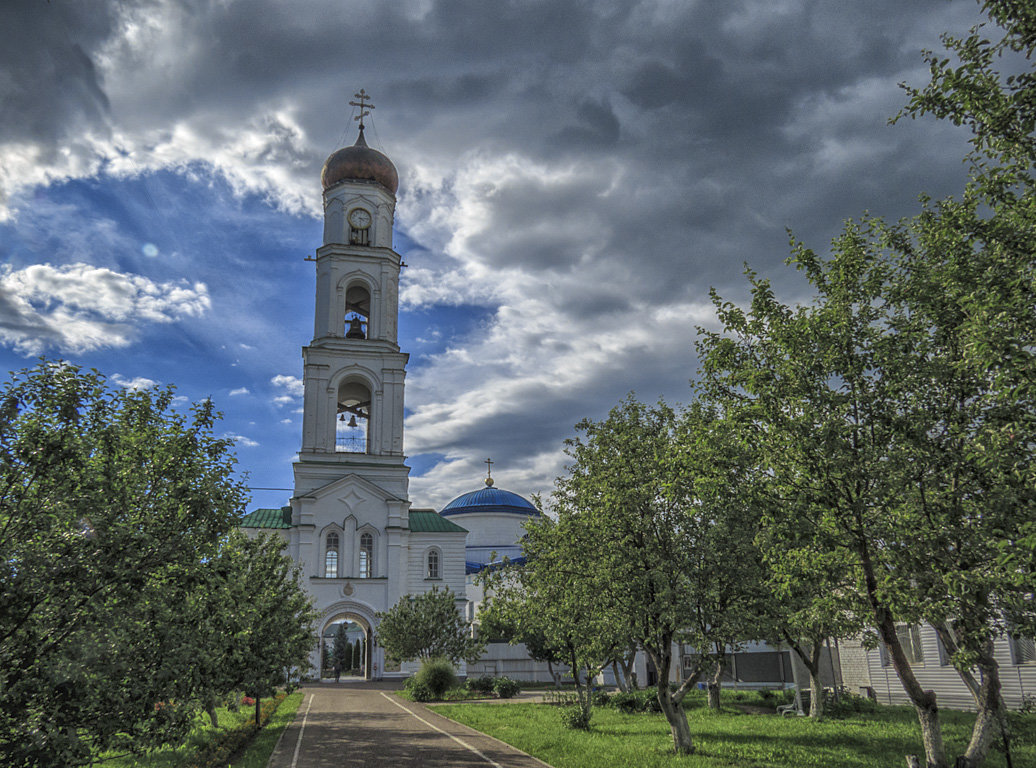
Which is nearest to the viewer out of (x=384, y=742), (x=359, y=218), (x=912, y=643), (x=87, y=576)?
(x=87, y=576)

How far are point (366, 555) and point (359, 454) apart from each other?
6.86m

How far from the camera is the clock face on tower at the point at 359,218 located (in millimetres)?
55125

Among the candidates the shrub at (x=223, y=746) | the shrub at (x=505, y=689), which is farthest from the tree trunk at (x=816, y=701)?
the shrub at (x=505, y=689)

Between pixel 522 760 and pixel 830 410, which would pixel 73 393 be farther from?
pixel 522 760

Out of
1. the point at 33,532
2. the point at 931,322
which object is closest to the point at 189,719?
the point at 33,532

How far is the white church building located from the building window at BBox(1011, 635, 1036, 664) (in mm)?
32821

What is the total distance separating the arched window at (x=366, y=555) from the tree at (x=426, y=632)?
782cm

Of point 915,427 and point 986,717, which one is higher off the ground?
point 915,427

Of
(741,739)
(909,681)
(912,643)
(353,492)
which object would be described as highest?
(353,492)

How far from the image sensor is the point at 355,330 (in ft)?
178

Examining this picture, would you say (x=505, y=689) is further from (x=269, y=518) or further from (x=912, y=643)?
(x=269, y=518)

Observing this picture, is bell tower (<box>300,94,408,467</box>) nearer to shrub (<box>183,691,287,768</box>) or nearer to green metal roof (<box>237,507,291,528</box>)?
green metal roof (<box>237,507,291,528</box>)

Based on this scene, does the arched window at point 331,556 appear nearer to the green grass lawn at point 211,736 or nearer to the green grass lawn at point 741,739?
the green grass lawn at point 211,736

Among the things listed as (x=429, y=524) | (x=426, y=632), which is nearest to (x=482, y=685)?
(x=426, y=632)
